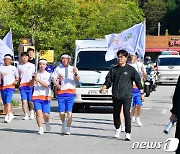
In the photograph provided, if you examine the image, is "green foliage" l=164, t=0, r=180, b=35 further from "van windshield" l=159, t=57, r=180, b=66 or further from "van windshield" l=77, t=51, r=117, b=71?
"van windshield" l=77, t=51, r=117, b=71

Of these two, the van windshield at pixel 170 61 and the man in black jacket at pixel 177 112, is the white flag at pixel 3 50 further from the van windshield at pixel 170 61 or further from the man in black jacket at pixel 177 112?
the van windshield at pixel 170 61

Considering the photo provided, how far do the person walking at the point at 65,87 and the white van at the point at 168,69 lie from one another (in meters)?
25.6

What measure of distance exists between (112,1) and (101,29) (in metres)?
12.7

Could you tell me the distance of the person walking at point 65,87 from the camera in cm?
1421

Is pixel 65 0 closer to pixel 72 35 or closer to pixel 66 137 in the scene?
pixel 72 35

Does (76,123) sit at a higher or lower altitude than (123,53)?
lower

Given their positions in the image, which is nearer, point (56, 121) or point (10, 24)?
point (56, 121)

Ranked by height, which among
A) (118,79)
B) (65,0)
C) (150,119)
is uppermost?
(65,0)

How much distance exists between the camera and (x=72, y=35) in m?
44.7

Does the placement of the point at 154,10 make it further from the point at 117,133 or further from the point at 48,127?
the point at 117,133

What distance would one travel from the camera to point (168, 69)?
131 ft

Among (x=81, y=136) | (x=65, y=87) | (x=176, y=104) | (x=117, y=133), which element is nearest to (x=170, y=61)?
(x=65, y=87)

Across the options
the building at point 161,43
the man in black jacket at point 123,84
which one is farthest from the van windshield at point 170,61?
the building at point 161,43

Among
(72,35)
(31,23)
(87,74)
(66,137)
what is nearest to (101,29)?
(72,35)
